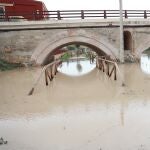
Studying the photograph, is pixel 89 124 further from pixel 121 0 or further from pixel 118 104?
pixel 121 0

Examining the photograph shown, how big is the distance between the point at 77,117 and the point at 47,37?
13.6m

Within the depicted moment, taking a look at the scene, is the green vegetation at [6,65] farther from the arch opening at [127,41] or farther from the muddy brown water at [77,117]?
the arch opening at [127,41]

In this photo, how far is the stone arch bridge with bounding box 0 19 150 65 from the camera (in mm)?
21797

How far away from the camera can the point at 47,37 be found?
72.0ft

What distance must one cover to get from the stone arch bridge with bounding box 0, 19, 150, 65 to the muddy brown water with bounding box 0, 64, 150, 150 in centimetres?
762

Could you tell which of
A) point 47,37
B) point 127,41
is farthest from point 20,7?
point 127,41

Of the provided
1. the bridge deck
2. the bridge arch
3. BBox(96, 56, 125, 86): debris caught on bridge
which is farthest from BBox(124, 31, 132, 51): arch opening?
BBox(96, 56, 125, 86): debris caught on bridge

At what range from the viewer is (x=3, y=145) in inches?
270

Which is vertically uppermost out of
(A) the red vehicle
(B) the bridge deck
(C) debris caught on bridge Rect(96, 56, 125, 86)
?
(A) the red vehicle

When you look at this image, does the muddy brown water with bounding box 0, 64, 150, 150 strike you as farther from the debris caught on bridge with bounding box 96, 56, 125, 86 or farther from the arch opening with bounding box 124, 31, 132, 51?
the arch opening with bounding box 124, 31, 132, 51

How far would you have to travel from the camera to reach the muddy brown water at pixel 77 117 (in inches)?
269

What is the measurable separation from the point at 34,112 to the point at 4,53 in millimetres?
12835

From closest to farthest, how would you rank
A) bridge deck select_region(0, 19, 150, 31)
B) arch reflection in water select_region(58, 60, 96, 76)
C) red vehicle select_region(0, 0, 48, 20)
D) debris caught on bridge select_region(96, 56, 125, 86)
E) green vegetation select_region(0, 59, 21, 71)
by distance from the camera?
debris caught on bridge select_region(96, 56, 125, 86) < green vegetation select_region(0, 59, 21, 71) < bridge deck select_region(0, 19, 150, 31) < arch reflection in water select_region(58, 60, 96, 76) < red vehicle select_region(0, 0, 48, 20)

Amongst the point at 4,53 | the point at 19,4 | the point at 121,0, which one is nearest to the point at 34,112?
the point at 4,53
